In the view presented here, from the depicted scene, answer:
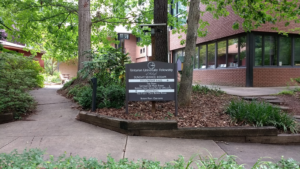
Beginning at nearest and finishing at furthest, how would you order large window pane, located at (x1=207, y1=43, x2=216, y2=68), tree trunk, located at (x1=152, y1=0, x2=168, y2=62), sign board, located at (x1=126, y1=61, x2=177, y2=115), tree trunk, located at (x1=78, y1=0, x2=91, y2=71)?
1. sign board, located at (x1=126, y1=61, x2=177, y2=115)
2. tree trunk, located at (x1=152, y1=0, x2=168, y2=62)
3. tree trunk, located at (x1=78, y1=0, x2=91, y2=71)
4. large window pane, located at (x1=207, y1=43, x2=216, y2=68)

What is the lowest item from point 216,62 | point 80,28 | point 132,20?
point 216,62

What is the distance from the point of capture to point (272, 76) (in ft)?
40.7

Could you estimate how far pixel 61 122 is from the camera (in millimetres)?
5641

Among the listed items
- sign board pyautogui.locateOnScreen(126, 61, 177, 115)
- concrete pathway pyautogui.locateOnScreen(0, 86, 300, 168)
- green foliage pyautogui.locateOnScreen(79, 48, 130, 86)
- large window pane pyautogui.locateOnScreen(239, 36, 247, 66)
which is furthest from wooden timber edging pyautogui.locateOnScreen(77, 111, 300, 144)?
large window pane pyautogui.locateOnScreen(239, 36, 247, 66)

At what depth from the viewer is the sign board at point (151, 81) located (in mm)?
5367

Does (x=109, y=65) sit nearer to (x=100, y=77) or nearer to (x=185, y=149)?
(x=100, y=77)

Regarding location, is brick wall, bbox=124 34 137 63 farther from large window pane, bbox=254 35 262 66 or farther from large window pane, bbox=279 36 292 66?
large window pane, bbox=279 36 292 66

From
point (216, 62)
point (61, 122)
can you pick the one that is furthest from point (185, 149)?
point (216, 62)

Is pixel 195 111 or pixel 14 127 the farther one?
pixel 195 111

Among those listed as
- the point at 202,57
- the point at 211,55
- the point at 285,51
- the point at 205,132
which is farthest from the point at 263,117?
the point at 202,57

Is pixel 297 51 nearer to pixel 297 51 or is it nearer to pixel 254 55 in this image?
pixel 297 51

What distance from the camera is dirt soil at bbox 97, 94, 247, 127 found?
513 centimetres

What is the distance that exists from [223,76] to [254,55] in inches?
91.5

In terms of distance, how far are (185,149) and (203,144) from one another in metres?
0.52
